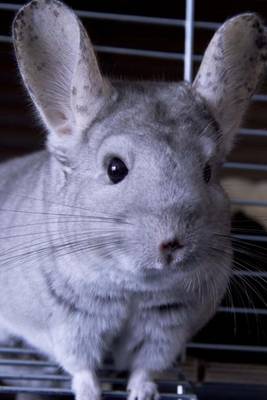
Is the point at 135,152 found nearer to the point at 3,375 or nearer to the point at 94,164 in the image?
the point at 94,164

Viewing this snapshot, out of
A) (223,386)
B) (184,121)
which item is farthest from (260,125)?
(184,121)

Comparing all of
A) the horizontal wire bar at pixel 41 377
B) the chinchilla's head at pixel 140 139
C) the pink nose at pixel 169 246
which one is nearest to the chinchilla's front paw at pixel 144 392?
the horizontal wire bar at pixel 41 377

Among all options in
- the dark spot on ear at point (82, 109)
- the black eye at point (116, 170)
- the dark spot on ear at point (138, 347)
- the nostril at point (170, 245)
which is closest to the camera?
the nostril at point (170, 245)

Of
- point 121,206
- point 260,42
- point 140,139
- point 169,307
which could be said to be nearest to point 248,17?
point 260,42

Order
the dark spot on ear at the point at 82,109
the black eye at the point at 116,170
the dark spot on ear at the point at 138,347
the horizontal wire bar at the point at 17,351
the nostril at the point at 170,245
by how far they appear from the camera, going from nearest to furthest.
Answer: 1. the nostril at the point at 170,245
2. the black eye at the point at 116,170
3. the dark spot on ear at the point at 82,109
4. the dark spot on ear at the point at 138,347
5. the horizontal wire bar at the point at 17,351

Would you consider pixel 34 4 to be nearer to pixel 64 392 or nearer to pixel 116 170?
pixel 116 170

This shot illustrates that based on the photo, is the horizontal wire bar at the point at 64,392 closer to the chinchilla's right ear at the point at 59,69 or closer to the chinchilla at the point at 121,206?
the chinchilla at the point at 121,206

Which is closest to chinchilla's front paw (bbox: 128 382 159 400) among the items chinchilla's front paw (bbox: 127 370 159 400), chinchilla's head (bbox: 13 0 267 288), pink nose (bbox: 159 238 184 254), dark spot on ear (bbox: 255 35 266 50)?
chinchilla's front paw (bbox: 127 370 159 400)
